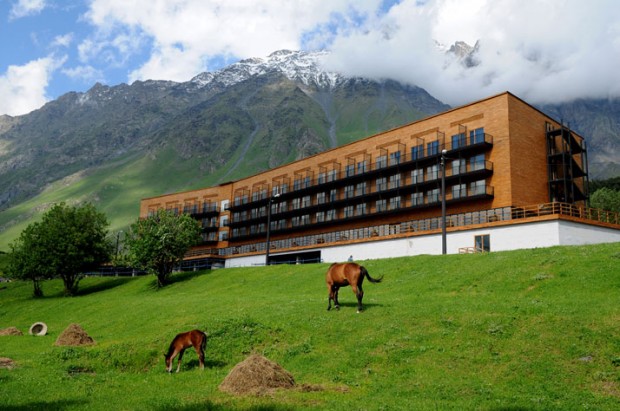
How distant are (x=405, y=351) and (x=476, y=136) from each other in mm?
51659

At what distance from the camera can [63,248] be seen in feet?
239

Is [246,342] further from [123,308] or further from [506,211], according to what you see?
[506,211]

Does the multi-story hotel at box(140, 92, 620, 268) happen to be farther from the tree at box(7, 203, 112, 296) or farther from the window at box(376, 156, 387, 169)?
the tree at box(7, 203, 112, 296)

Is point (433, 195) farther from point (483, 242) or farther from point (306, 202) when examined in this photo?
point (306, 202)

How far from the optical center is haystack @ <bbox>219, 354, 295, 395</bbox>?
48.9ft

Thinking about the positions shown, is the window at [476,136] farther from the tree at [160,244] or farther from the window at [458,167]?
the tree at [160,244]

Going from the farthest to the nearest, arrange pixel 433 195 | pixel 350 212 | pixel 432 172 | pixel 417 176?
pixel 350 212
pixel 417 176
pixel 432 172
pixel 433 195

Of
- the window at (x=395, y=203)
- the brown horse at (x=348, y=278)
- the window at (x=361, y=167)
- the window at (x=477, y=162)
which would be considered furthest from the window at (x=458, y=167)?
the brown horse at (x=348, y=278)

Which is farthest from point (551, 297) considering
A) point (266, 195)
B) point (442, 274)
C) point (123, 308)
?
point (266, 195)

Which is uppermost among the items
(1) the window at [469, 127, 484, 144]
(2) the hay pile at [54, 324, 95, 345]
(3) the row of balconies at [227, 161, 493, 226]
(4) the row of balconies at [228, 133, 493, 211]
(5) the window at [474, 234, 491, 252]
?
(1) the window at [469, 127, 484, 144]

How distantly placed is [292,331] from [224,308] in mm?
11572

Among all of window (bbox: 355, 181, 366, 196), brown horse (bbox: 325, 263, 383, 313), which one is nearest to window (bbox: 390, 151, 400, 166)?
window (bbox: 355, 181, 366, 196)

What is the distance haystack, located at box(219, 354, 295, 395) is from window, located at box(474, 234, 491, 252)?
146 feet

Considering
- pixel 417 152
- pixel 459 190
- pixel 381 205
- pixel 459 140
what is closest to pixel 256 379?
pixel 459 190
